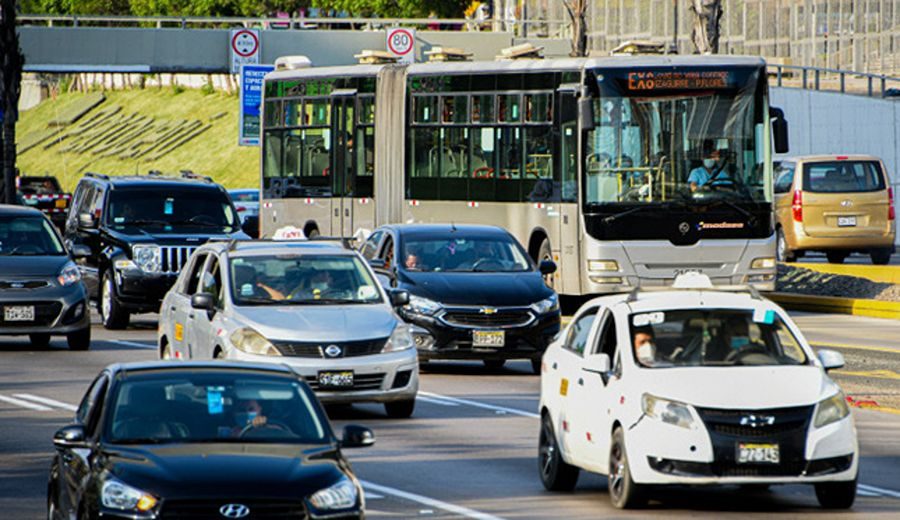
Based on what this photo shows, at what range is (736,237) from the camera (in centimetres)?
2961

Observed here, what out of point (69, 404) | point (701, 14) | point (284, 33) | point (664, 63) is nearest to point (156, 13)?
point (284, 33)

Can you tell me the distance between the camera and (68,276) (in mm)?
26500

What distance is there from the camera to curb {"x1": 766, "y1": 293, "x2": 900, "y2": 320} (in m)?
32.2

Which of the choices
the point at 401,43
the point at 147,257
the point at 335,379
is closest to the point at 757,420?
the point at 335,379

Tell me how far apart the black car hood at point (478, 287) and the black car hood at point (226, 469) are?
1224cm

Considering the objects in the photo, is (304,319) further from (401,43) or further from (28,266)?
(401,43)

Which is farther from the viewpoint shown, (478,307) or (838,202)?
(838,202)

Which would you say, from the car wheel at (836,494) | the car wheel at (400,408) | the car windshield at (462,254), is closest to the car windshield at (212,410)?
the car wheel at (836,494)

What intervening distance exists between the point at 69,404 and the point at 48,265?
6577mm

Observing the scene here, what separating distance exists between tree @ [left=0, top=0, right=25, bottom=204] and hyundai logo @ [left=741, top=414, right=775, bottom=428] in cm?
3467

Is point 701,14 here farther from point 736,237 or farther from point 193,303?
point 193,303

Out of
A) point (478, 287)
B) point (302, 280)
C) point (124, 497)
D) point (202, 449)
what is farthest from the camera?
point (478, 287)

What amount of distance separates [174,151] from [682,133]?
276 feet

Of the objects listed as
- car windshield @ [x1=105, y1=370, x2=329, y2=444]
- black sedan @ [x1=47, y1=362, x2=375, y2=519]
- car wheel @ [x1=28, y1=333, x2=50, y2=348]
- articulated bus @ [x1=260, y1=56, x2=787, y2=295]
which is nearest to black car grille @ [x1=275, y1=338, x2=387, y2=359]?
black sedan @ [x1=47, y1=362, x2=375, y2=519]
